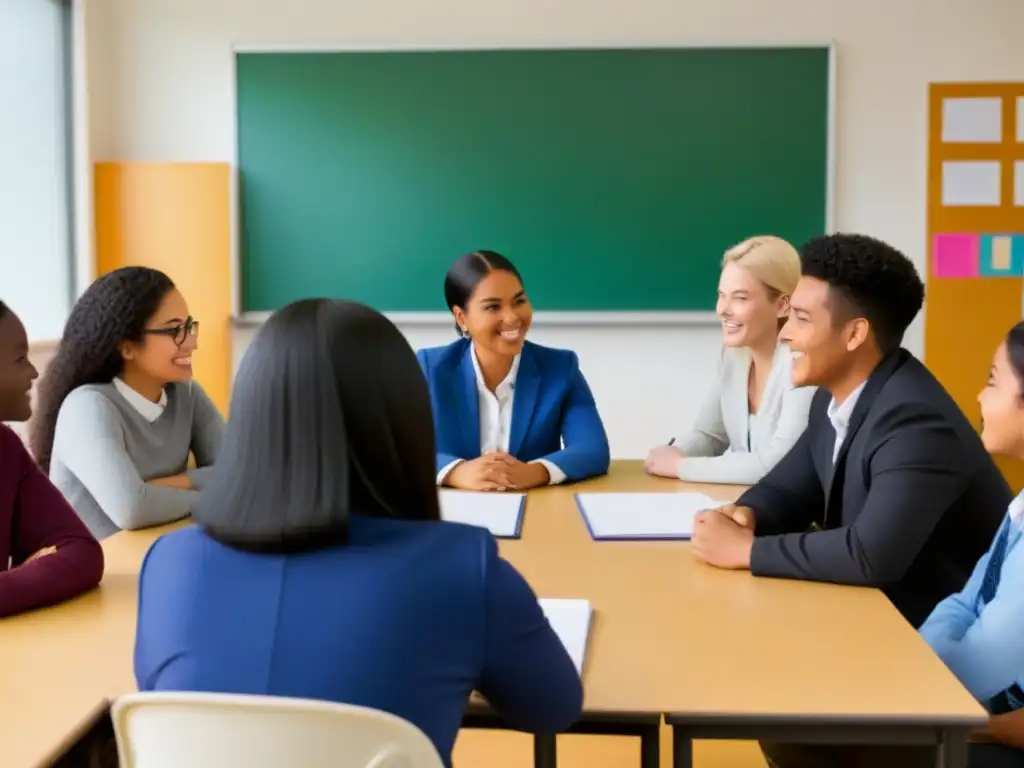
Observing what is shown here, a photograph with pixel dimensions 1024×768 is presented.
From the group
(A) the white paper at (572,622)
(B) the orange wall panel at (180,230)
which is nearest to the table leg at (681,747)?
(A) the white paper at (572,622)

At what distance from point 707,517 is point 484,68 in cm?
325

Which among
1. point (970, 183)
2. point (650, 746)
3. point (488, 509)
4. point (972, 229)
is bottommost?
point (650, 746)

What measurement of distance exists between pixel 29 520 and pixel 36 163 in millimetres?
3282

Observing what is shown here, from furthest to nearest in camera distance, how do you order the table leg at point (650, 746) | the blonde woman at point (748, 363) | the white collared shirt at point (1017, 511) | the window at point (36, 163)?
the window at point (36, 163)
the blonde woman at point (748, 363)
the white collared shirt at point (1017, 511)
the table leg at point (650, 746)

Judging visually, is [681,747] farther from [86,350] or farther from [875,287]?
[86,350]

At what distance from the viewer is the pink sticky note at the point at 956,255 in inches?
178

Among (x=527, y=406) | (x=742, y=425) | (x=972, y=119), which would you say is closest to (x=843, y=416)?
(x=742, y=425)

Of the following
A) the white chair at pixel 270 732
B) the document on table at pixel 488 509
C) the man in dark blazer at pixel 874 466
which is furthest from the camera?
the document on table at pixel 488 509

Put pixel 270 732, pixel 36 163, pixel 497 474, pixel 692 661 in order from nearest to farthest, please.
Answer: pixel 270 732, pixel 692 661, pixel 497 474, pixel 36 163

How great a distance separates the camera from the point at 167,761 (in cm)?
98

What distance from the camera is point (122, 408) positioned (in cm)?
229

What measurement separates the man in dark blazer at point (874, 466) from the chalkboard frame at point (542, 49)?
2.56m

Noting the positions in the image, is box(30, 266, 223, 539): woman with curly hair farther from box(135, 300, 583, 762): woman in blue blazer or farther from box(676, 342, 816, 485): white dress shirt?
box(676, 342, 816, 485): white dress shirt

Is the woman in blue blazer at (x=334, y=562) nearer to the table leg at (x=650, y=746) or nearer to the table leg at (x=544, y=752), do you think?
the table leg at (x=650, y=746)
